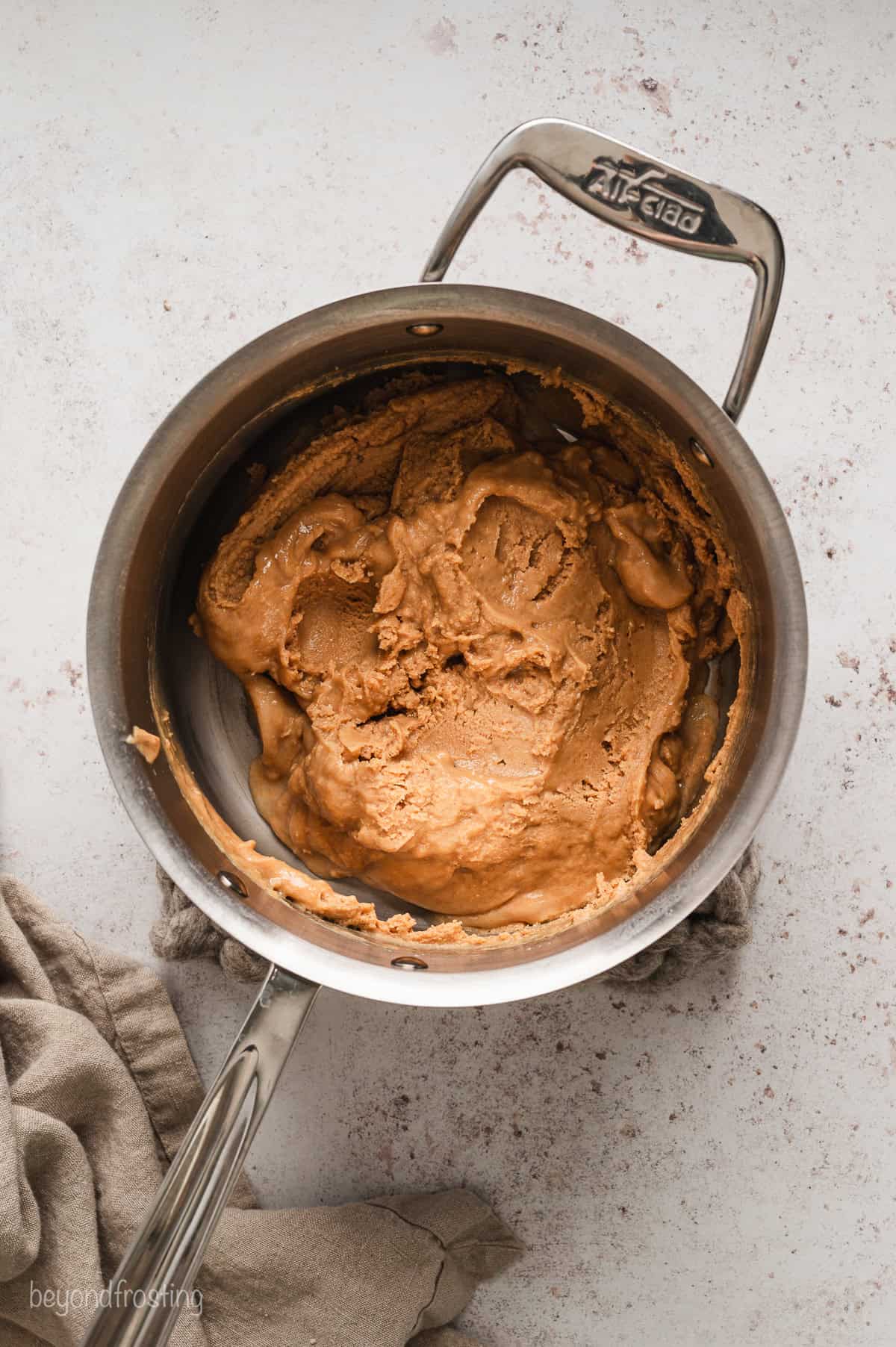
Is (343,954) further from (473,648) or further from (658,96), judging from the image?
(658,96)

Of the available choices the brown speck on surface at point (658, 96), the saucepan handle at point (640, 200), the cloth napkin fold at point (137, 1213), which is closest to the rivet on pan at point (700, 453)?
the saucepan handle at point (640, 200)

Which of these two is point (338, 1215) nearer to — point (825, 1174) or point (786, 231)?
point (825, 1174)

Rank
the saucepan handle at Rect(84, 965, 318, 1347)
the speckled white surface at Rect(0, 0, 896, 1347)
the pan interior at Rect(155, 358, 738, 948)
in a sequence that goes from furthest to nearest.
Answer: the speckled white surface at Rect(0, 0, 896, 1347) → the pan interior at Rect(155, 358, 738, 948) → the saucepan handle at Rect(84, 965, 318, 1347)

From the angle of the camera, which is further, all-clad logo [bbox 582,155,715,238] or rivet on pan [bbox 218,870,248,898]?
rivet on pan [bbox 218,870,248,898]

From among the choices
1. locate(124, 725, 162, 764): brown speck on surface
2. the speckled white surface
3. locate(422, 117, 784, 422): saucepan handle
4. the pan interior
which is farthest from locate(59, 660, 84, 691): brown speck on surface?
locate(422, 117, 784, 422): saucepan handle

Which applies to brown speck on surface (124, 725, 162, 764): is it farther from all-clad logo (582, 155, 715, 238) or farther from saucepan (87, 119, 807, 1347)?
all-clad logo (582, 155, 715, 238)

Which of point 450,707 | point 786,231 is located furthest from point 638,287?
point 450,707
